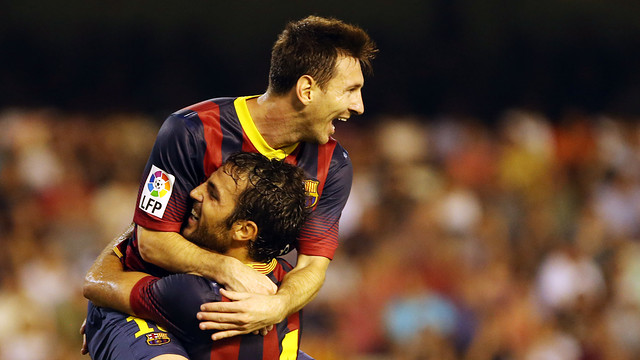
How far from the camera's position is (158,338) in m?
2.93

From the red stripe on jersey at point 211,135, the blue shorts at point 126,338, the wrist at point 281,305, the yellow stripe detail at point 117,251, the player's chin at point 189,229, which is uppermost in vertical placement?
the red stripe on jersey at point 211,135

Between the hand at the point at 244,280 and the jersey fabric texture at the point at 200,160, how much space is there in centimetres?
36

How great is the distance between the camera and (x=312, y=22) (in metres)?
3.41

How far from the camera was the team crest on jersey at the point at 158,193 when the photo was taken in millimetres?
3164

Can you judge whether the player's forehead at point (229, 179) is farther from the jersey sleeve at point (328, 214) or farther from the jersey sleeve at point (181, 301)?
the jersey sleeve at point (328, 214)

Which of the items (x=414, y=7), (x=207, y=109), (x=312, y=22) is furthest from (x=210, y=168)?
(x=414, y=7)

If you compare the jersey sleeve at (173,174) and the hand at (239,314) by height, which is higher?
the jersey sleeve at (173,174)

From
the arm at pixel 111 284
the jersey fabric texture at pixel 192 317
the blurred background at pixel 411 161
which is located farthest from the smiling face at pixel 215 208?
the blurred background at pixel 411 161

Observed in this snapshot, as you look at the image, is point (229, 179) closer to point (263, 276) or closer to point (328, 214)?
point (263, 276)

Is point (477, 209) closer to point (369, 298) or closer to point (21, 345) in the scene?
point (369, 298)

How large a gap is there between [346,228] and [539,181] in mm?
2223

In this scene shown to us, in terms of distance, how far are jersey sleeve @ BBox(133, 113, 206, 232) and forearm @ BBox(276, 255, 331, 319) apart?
0.52 meters

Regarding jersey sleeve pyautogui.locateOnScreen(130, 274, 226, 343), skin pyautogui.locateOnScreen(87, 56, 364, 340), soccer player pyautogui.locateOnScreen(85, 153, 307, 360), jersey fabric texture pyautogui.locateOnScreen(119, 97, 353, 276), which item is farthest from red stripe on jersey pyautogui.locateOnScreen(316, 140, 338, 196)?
jersey sleeve pyautogui.locateOnScreen(130, 274, 226, 343)

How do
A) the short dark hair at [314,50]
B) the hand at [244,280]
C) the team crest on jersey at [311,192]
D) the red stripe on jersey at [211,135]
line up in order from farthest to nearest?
1. the team crest on jersey at [311,192]
2. the short dark hair at [314,50]
3. the red stripe on jersey at [211,135]
4. the hand at [244,280]
